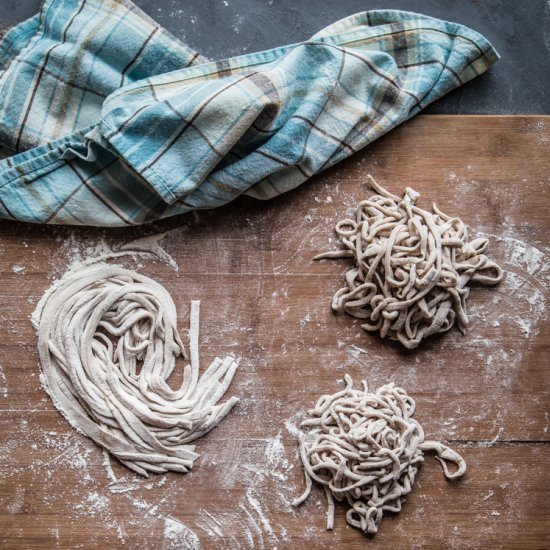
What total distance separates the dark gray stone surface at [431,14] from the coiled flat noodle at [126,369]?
2.30ft

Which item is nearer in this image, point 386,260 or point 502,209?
point 386,260

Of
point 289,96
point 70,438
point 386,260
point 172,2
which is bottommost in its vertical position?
point 70,438

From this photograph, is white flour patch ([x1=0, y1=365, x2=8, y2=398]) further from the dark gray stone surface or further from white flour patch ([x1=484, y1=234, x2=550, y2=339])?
white flour patch ([x1=484, y1=234, x2=550, y2=339])

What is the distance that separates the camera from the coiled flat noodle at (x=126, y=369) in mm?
1611

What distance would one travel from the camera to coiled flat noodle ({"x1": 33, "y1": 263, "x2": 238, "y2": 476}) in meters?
1.61

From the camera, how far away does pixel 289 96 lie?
1633mm

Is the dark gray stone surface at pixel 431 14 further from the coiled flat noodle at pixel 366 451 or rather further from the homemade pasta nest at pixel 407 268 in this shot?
the coiled flat noodle at pixel 366 451

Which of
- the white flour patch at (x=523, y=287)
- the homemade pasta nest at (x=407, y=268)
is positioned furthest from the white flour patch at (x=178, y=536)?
the white flour patch at (x=523, y=287)

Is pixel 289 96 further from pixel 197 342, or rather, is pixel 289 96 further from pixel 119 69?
pixel 197 342

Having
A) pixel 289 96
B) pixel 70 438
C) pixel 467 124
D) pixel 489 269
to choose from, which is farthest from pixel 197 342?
pixel 467 124

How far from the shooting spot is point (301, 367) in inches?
65.7

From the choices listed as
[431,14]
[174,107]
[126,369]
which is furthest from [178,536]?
[431,14]

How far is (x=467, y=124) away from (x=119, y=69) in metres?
0.91

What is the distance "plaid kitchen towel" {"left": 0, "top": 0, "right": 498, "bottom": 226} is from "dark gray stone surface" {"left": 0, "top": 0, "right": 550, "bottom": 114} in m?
0.10
